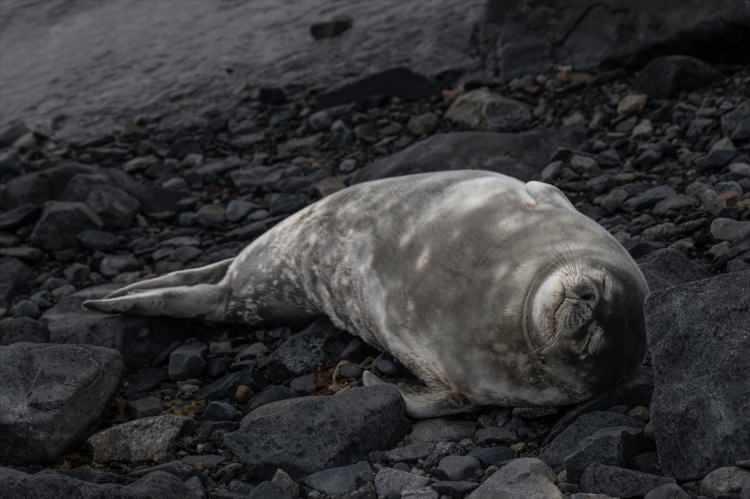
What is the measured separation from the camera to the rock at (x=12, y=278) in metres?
6.18

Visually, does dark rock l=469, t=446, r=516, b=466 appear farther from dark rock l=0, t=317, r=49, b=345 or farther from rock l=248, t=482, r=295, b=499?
dark rock l=0, t=317, r=49, b=345

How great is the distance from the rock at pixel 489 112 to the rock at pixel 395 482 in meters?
4.07

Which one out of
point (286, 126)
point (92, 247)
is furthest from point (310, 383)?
point (286, 126)

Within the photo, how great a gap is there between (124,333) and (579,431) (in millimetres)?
2464

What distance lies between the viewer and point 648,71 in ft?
23.5

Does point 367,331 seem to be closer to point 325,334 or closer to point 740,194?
point 325,334

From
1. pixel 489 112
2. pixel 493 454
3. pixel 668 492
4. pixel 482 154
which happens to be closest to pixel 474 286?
pixel 493 454

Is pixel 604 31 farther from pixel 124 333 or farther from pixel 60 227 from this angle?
pixel 124 333

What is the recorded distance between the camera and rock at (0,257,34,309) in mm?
6184

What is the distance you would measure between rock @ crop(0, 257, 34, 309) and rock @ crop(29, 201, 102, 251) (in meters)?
0.24

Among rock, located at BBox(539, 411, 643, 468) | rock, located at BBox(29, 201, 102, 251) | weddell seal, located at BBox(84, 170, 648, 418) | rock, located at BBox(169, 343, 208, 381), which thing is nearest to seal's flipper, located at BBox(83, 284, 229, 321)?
rock, located at BBox(169, 343, 208, 381)

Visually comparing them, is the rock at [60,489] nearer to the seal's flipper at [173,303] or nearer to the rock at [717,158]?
the seal's flipper at [173,303]

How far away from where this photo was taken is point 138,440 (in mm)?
4188

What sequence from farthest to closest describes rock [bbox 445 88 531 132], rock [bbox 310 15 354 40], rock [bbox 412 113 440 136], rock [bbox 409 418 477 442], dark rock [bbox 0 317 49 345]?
rock [bbox 310 15 354 40]
rock [bbox 412 113 440 136]
rock [bbox 445 88 531 132]
dark rock [bbox 0 317 49 345]
rock [bbox 409 418 477 442]
